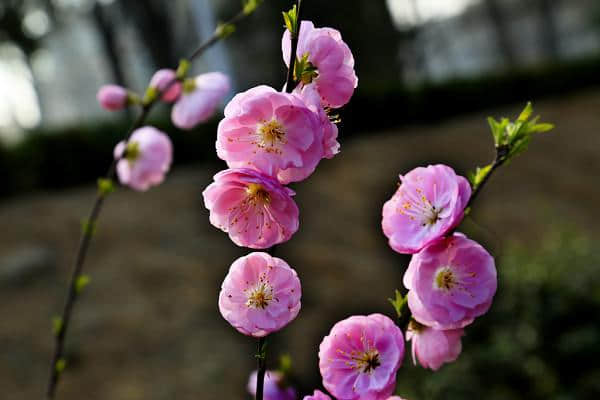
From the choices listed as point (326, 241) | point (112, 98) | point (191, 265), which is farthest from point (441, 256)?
point (326, 241)

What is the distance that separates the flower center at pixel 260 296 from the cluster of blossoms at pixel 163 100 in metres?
0.51

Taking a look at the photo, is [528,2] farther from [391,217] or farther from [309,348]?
[391,217]

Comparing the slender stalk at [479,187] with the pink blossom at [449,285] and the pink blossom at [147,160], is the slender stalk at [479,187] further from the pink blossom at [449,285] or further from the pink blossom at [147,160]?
the pink blossom at [147,160]

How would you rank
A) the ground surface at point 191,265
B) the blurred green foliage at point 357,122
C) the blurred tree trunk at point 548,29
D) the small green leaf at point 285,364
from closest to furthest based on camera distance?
1. the small green leaf at point 285,364
2. the ground surface at point 191,265
3. the blurred green foliage at point 357,122
4. the blurred tree trunk at point 548,29

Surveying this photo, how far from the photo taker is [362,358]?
1.81 feet

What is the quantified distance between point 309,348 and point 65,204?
255 cm

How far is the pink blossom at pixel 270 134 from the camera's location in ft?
1.63

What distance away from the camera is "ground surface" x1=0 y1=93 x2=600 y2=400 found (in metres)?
3.33

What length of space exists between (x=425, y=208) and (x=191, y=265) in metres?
3.72

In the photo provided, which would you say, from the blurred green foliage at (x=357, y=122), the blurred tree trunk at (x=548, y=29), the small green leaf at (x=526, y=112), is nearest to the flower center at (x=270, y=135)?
the small green leaf at (x=526, y=112)

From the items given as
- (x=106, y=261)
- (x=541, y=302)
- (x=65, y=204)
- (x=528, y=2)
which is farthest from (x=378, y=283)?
(x=528, y=2)

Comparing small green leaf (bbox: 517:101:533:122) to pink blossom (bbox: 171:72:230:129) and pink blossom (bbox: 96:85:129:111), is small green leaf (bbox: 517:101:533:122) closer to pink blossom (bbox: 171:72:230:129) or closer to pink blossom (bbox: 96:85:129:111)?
pink blossom (bbox: 171:72:230:129)

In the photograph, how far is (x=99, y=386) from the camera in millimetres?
3221

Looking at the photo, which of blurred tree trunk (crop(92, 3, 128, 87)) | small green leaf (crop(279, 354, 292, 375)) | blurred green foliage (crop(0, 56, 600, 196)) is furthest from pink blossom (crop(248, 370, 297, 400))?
blurred tree trunk (crop(92, 3, 128, 87))
